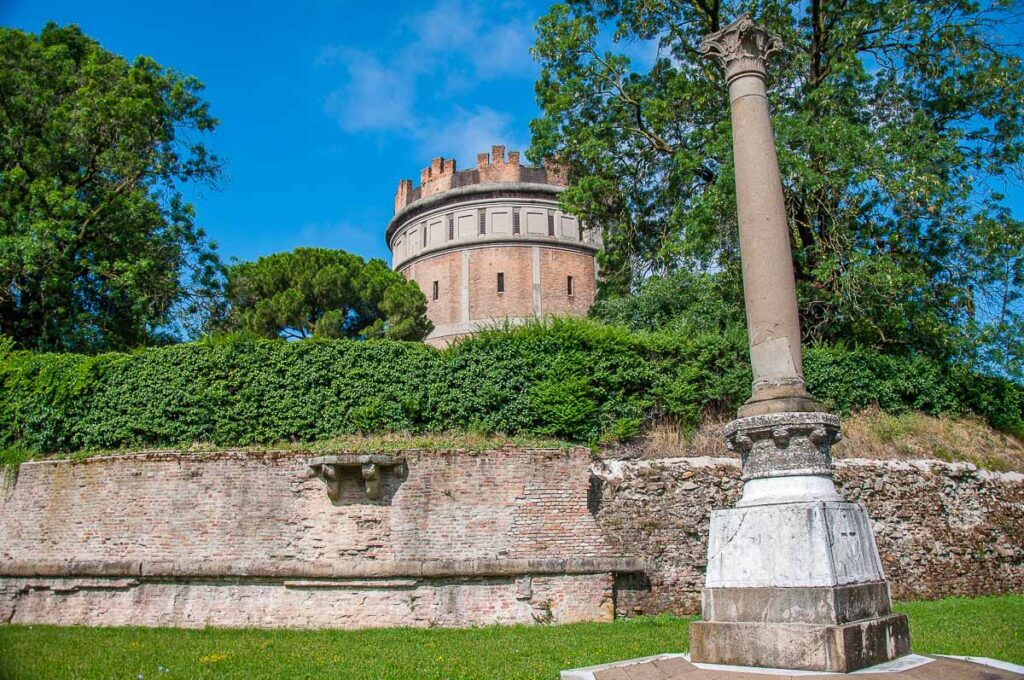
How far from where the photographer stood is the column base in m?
5.46

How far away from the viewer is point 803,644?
555 cm

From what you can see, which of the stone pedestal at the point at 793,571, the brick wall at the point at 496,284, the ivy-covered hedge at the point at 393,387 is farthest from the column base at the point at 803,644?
the brick wall at the point at 496,284

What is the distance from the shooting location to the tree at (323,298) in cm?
2628

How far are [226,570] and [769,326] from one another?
883 cm

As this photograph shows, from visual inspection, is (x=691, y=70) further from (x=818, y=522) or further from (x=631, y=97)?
(x=818, y=522)

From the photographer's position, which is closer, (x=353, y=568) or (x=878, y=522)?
(x=353, y=568)

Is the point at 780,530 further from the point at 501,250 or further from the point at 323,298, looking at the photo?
the point at 501,250

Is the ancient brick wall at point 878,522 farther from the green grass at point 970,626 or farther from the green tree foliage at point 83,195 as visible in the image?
the green tree foliage at point 83,195

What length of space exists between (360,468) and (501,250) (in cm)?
2425

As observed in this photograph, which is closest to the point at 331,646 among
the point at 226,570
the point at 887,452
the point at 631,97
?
the point at 226,570

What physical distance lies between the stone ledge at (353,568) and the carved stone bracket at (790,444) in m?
5.33

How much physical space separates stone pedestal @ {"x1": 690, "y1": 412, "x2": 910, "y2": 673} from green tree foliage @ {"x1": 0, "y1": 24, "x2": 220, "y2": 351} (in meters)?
15.8

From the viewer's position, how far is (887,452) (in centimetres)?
1334

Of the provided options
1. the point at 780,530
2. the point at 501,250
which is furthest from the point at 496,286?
the point at 780,530
